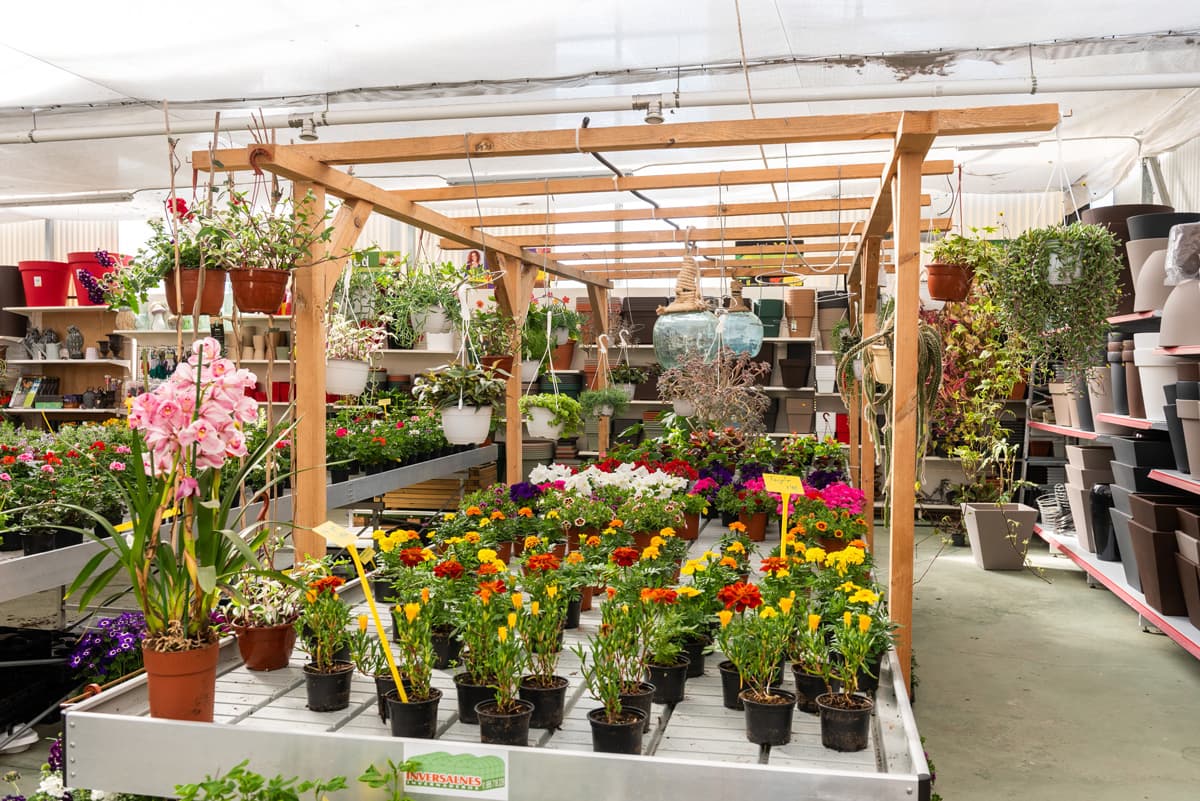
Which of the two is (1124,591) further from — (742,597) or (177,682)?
(177,682)

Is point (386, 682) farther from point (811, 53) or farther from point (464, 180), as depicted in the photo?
point (464, 180)

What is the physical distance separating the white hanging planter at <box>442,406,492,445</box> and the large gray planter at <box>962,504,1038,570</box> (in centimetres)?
396

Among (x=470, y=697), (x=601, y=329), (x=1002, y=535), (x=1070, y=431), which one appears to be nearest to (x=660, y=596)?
(x=470, y=697)

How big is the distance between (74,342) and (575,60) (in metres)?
6.70

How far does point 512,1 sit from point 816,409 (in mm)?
6093

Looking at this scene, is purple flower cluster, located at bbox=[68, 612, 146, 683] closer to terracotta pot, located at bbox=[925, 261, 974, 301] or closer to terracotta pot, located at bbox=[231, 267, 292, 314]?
terracotta pot, located at bbox=[231, 267, 292, 314]

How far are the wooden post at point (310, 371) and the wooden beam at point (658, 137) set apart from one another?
0.81ft

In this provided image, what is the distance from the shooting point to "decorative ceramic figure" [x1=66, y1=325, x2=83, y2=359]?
30.6ft

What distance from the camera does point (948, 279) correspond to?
4.19 metres

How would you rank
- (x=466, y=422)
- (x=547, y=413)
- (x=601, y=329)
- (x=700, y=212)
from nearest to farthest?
(x=466, y=422), (x=700, y=212), (x=547, y=413), (x=601, y=329)

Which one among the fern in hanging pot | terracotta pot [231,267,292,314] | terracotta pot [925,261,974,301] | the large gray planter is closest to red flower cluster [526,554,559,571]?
terracotta pot [231,267,292,314]

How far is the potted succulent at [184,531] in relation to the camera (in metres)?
1.99

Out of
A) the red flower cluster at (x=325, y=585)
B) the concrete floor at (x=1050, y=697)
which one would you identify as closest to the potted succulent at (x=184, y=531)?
the red flower cluster at (x=325, y=585)

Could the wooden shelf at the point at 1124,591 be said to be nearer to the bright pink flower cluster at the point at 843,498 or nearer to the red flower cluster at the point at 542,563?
the bright pink flower cluster at the point at 843,498
